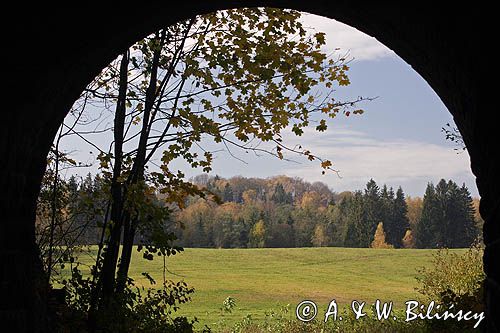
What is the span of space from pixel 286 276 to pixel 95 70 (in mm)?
18621

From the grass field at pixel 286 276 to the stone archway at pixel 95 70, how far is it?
1017cm

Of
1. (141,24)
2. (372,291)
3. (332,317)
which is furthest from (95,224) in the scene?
(372,291)

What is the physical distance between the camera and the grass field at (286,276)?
598 inches

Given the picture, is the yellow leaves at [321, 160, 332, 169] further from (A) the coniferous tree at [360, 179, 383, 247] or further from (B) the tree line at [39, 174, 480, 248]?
(A) the coniferous tree at [360, 179, 383, 247]

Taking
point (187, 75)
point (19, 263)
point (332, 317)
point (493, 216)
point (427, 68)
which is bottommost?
point (332, 317)

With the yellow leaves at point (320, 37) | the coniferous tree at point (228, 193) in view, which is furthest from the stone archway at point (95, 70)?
the coniferous tree at point (228, 193)

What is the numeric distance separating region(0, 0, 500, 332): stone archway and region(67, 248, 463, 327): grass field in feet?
33.4

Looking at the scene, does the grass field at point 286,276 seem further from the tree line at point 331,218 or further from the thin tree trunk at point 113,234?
the thin tree trunk at point 113,234

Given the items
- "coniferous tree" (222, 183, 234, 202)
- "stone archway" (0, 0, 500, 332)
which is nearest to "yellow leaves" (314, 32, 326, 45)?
"stone archway" (0, 0, 500, 332)

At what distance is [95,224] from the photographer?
16.0ft

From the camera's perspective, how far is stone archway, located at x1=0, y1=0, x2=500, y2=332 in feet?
5.93

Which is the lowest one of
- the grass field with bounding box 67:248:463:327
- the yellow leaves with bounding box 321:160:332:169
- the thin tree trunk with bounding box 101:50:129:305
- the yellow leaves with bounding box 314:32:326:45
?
the grass field with bounding box 67:248:463:327

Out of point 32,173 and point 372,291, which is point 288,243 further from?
point 32,173

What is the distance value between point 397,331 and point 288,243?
1405 centimetres
